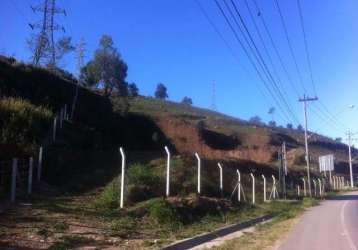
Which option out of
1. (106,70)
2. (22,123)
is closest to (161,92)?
(106,70)

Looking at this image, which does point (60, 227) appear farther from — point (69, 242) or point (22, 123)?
point (22, 123)

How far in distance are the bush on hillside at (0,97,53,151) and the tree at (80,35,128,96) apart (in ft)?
74.3

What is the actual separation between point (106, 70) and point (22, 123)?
26.3 metres

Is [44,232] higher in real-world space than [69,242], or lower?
higher

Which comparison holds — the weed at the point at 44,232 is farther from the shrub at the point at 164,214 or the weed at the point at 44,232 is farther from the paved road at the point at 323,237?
the paved road at the point at 323,237

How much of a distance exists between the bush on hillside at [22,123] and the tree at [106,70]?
22.6 metres

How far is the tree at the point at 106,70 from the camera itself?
51.4 m

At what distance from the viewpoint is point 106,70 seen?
51969 mm

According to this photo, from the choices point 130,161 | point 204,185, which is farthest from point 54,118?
point 204,185

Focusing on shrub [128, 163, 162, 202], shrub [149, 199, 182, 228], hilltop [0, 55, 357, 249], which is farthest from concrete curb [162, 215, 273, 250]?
shrub [128, 163, 162, 202]

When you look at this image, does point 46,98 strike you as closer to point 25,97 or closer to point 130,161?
point 25,97

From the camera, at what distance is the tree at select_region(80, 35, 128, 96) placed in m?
51.4

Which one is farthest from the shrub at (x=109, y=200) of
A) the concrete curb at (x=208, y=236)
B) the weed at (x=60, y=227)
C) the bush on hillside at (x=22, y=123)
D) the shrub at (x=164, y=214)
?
the bush on hillside at (x=22, y=123)

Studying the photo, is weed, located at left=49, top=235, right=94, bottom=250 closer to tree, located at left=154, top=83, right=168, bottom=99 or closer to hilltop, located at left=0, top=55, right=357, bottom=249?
hilltop, located at left=0, top=55, right=357, bottom=249
